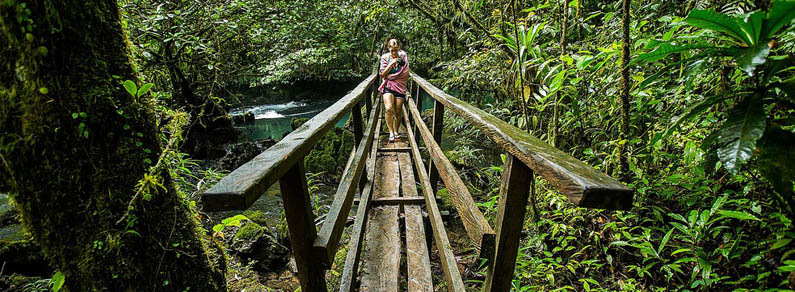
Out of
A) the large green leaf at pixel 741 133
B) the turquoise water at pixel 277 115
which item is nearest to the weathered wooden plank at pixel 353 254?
the large green leaf at pixel 741 133

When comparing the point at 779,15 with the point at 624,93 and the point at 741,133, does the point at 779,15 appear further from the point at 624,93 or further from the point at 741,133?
the point at 624,93

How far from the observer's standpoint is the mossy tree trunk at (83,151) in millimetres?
899

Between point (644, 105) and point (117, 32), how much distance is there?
277 cm

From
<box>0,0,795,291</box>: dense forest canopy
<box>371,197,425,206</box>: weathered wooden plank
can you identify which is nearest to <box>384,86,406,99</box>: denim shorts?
<box>0,0,795,291</box>: dense forest canopy

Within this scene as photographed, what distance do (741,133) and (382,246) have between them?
1838 millimetres

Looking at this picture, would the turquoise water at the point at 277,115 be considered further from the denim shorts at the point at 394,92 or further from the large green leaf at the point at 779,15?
the large green leaf at the point at 779,15

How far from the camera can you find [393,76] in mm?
4164

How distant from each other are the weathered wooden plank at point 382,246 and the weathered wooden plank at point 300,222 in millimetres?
779

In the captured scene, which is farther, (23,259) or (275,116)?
(275,116)

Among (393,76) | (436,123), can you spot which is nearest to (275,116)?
(393,76)

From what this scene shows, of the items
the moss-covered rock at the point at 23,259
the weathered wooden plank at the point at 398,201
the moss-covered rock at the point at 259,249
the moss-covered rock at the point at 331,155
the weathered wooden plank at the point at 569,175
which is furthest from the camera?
the moss-covered rock at the point at 331,155

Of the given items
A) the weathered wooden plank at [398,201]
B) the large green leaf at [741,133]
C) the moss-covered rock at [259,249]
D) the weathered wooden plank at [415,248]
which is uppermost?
the large green leaf at [741,133]

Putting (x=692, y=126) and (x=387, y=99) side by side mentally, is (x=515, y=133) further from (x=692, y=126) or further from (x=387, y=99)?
(x=387, y=99)

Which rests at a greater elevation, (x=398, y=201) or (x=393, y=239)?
(x=398, y=201)
